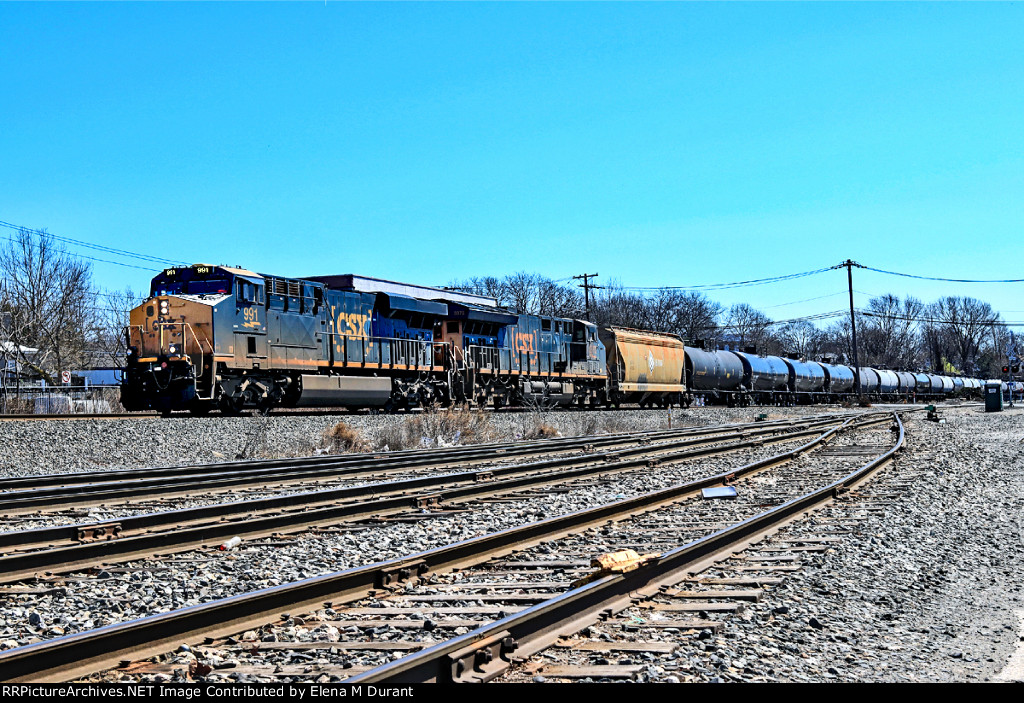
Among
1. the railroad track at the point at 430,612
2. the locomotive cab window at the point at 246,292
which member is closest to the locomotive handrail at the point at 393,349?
the locomotive cab window at the point at 246,292

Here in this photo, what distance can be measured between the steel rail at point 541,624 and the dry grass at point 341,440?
11775 mm

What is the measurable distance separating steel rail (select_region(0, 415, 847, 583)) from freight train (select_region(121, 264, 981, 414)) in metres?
10.5

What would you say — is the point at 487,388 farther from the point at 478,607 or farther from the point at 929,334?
the point at 929,334

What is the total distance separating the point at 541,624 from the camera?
4.48 meters

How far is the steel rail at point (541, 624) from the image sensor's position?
12.1 feet

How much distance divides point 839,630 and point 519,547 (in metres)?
2.69

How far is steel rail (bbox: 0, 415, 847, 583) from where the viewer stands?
624cm

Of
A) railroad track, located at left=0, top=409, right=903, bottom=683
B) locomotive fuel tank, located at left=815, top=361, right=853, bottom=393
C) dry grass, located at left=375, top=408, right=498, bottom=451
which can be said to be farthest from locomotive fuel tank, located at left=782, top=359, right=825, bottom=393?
railroad track, located at left=0, top=409, right=903, bottom=683

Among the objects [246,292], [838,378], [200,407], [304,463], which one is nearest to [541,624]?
[304,463]

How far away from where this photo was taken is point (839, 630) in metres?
4.82

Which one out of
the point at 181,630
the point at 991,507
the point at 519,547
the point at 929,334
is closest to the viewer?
the point at 181,630

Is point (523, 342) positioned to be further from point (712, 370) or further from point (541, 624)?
point (541, 624)

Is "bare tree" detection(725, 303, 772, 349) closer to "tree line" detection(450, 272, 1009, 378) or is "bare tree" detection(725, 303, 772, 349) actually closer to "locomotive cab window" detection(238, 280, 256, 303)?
"tree line" detection(450, 272, 1009, 378)
